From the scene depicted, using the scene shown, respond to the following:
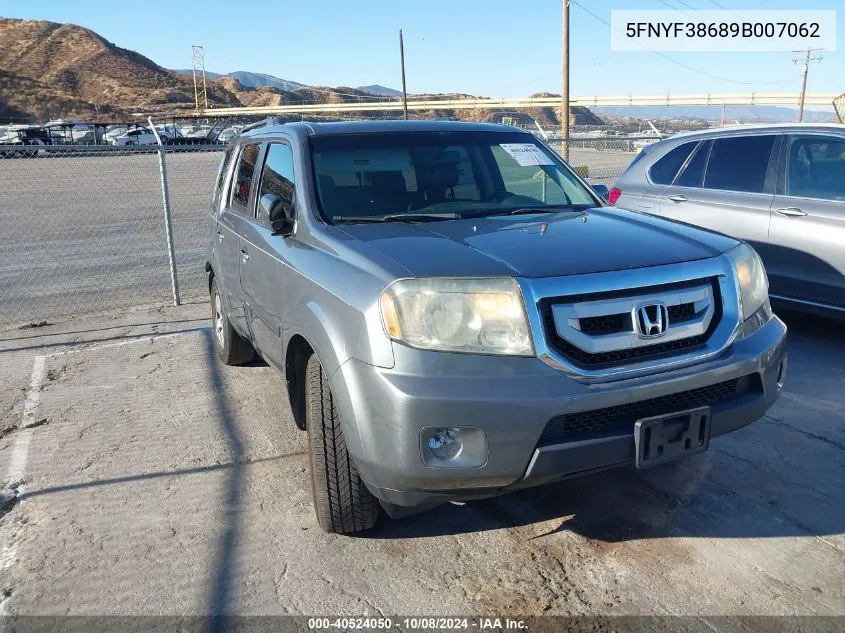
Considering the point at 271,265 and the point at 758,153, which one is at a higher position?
the point at 758,153

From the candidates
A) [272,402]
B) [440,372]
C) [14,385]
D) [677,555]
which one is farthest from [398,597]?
[14,385]

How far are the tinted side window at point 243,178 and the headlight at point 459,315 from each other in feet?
7.71

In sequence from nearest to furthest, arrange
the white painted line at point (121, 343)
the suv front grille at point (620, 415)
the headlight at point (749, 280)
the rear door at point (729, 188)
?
the suv front grille at point (620, 415) → the headlight at point (749, 280) → the rear door at point (729, 188) → the white painted line at point (121, 343)

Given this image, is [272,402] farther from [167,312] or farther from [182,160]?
[182,160]

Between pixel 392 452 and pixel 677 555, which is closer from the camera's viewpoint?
pixel 392 452

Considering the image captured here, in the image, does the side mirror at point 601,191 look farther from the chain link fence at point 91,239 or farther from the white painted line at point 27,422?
the chain link fence at point 91,239

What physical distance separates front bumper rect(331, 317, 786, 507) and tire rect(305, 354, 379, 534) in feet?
0.84

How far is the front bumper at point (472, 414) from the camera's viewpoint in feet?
8.66

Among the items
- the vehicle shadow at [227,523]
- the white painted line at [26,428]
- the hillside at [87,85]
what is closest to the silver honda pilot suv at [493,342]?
the vehicle shadow at [227,523]

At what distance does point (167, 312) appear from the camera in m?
8.02

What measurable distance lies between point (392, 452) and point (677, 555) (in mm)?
1390

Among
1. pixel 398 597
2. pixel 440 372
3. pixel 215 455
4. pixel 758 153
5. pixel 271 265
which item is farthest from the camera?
pixel 758 153

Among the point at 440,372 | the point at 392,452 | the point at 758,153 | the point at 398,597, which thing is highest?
the point at 758,153

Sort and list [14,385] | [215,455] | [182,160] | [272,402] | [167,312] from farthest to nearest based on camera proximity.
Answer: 1. [182,160]
2. [167,312]
3. [14,385]
4. [272,402]
5. [215,455]
